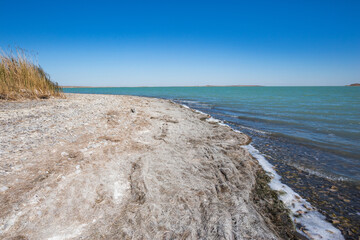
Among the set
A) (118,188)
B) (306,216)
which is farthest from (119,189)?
(306,216)

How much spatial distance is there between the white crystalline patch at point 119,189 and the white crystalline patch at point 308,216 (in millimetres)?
3138

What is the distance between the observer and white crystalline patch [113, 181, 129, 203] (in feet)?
9.64

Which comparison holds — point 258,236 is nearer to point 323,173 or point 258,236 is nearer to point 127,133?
point 323,173

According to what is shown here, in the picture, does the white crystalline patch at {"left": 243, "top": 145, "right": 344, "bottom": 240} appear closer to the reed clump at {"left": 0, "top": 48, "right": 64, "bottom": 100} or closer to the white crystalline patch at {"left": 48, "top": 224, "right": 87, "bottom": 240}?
the white crystalline patch at {"left": 48, "top": 224, "right": 87, "bottom": 240}

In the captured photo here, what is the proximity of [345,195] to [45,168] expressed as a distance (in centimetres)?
661

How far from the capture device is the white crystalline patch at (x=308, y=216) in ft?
8.98

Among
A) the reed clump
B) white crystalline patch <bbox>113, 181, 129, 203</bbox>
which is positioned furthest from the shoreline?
the reed clump

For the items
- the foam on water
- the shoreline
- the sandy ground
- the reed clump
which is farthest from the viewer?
the reed clump

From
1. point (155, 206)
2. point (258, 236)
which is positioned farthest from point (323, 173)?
point (155, 206)

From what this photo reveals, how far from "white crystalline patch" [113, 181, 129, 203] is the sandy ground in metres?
0.02

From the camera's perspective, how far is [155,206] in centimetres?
278

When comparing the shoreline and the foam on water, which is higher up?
the shoreline

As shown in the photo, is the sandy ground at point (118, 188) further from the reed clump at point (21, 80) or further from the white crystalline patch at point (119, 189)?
the reed clump at point (21, 80)

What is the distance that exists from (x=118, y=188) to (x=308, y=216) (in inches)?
141
